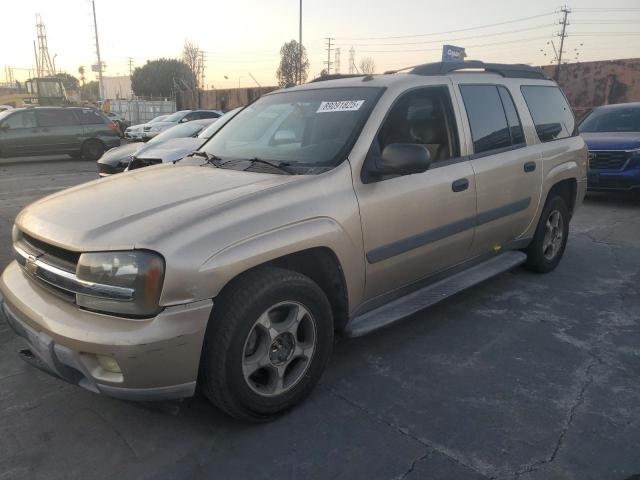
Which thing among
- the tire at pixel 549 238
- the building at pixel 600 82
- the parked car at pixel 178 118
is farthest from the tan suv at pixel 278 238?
the building at pixel 600 82

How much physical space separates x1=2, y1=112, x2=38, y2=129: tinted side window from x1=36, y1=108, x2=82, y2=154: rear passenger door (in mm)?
163

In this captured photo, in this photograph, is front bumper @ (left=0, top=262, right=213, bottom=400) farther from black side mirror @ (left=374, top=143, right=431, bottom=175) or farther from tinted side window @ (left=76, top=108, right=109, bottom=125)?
tinted side window @ (left=76, top=108, right=109, bottom=125)

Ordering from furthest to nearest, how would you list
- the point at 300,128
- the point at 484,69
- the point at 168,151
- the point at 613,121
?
the point at 613,121
the point at 168,151
the point at 484,69
the point at 300,128

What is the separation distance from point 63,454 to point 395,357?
200 cm

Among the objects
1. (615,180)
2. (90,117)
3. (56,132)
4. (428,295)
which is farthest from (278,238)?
(90,117)

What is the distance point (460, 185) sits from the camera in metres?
3.62

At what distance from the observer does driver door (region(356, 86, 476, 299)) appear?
312 centimetres

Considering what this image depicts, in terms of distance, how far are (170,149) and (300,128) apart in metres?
4.75

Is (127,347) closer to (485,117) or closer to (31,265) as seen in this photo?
(31,265)

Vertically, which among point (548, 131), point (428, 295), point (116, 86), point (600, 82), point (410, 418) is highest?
point (116, 86)

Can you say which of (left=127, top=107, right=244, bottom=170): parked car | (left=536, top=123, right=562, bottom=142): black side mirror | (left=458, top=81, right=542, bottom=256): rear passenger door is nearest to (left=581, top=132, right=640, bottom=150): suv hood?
(left=536, top=123, right=562, bottom=142): black side mirror

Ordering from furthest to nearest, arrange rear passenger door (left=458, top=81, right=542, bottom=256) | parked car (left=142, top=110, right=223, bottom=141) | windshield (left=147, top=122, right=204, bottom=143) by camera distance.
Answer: parked car (left=142, top=110, right=223, bottom=141), windshield (left=147, top=122, right=204, bottom=143), rear passenger door (left=458, top=81, right=542, bottom=256)

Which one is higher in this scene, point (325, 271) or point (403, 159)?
point (403, 159)

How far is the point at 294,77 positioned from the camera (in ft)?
176
